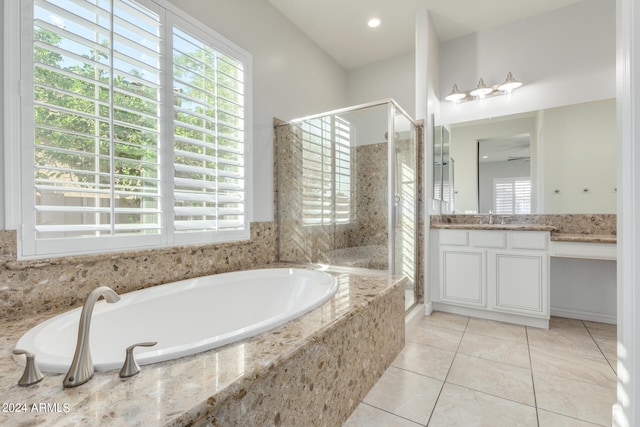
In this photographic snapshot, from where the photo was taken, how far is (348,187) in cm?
283

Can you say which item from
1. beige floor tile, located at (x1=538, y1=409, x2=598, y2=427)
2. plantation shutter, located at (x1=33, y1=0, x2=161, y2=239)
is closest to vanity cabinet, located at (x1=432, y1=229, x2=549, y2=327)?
beige floor tile, located at (x1=538, y1=409, x2=598, y2=427)

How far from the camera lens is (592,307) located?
2607 mm

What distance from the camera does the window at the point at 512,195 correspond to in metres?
2.87

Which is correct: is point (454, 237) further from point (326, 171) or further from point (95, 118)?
point (95, 118)

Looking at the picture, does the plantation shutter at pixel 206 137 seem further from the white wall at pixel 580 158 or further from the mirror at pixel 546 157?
the white wall at pixel 580 158

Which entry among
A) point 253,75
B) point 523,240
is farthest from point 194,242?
point 523,240

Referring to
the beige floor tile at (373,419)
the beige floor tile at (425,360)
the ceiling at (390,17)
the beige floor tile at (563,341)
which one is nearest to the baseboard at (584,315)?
the beige floor tile at (563,341)

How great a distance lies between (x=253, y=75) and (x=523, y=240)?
8.69 feet

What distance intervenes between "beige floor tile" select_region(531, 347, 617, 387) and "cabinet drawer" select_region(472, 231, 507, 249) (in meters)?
0.85

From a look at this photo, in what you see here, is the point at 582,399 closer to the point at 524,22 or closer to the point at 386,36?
the point at 524,22

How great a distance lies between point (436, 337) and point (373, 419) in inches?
43.9

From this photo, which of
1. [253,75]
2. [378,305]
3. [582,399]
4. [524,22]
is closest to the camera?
[582,399]

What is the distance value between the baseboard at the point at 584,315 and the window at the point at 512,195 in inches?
37.1

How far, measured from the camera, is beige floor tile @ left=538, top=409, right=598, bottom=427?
1.35 meters
